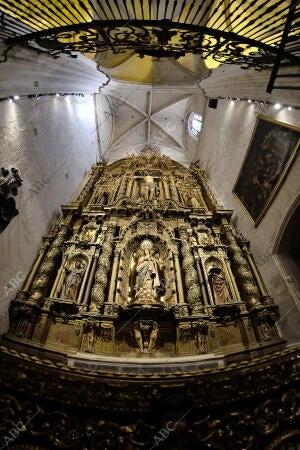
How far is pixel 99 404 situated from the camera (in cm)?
435

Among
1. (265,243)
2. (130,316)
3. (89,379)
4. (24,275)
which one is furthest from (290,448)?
(24,275)

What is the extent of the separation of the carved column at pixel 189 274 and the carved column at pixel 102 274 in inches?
98.9

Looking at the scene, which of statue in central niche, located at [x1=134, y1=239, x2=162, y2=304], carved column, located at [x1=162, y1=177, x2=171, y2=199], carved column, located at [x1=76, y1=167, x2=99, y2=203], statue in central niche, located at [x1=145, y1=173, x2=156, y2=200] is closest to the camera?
statue in central niche, located at [x1=134, y1=239, x2=162, y2=304]

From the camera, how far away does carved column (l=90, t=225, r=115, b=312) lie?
723 centimetres

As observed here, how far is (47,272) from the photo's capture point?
7.80m

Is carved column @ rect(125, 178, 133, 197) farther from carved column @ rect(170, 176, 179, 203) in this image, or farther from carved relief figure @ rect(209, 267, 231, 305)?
carved relief figure @ rect(209, 267, 231, 305)

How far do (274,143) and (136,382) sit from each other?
7726mm

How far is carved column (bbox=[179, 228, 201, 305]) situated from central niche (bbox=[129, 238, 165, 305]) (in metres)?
0.79

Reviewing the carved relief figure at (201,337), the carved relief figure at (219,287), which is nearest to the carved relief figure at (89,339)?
the carved relief figure at (201,337)

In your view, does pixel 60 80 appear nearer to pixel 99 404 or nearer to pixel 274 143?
pixel 274 143

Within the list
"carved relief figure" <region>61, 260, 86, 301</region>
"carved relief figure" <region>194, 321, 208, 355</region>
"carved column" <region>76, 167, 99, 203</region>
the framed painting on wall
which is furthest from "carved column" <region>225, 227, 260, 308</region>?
"carved column" <region>76, 167, 99, 203</region>

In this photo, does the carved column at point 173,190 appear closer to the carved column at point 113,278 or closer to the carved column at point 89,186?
the carved column at point 89,186

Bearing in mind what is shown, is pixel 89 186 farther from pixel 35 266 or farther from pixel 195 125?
pixel 195 125

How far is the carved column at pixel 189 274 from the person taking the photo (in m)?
7.57
